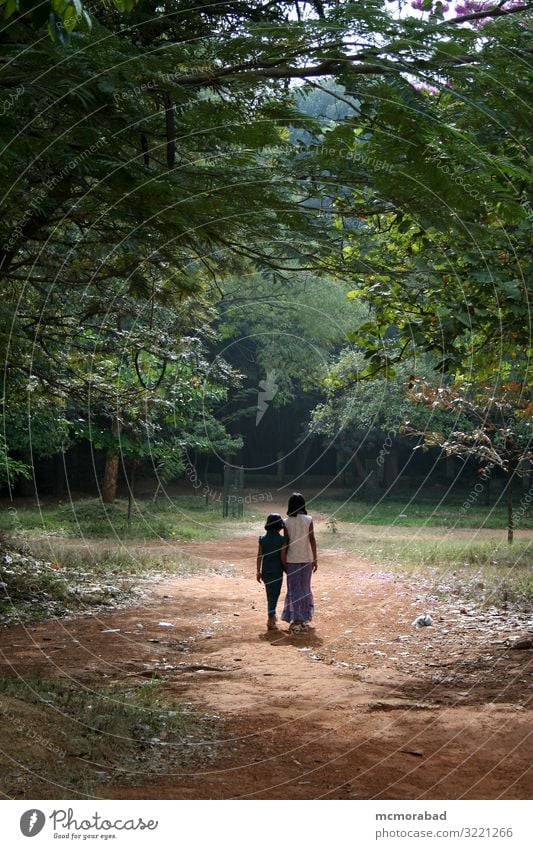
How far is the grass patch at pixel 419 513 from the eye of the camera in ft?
85.6

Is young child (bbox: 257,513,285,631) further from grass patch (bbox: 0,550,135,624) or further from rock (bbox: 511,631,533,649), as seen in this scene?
grass patch (bbox: 0,550,135,624)

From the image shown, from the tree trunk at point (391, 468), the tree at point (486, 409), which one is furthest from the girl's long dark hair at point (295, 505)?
the tree trunk at point (391, 468)

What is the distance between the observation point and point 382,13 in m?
5.18

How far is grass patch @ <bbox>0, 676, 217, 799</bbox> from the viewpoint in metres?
4.79

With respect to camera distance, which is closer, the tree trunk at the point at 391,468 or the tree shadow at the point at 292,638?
the tree shadow at the point at 292,638

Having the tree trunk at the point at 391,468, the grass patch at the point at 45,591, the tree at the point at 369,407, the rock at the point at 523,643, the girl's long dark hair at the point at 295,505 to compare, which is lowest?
the grass patch at the point at 45,591

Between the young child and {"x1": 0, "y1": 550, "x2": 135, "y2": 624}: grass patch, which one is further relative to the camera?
{"x1": 0, "y1": 550, "x2": 135, "y2": 624}: grass patch

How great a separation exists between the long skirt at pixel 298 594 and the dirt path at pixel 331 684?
10.0 inches

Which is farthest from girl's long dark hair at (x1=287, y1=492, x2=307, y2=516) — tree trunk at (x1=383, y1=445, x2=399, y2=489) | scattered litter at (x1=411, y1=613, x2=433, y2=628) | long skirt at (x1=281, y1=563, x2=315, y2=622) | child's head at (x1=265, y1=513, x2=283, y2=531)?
tree trunk at (x1=383, y1=445, x2=399, y2=489)

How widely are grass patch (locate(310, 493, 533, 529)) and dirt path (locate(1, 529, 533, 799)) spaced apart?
12803mm

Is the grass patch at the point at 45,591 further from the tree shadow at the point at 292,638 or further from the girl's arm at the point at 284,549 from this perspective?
the girl's arm at the point at 284,549

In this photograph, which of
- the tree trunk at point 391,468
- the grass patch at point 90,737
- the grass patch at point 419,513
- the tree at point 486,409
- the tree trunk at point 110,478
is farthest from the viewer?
the tree trunk at point 391,468

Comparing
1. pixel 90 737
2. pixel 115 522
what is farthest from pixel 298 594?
pixel 115 522

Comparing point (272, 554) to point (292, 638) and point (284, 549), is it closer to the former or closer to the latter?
point (284, 549)
